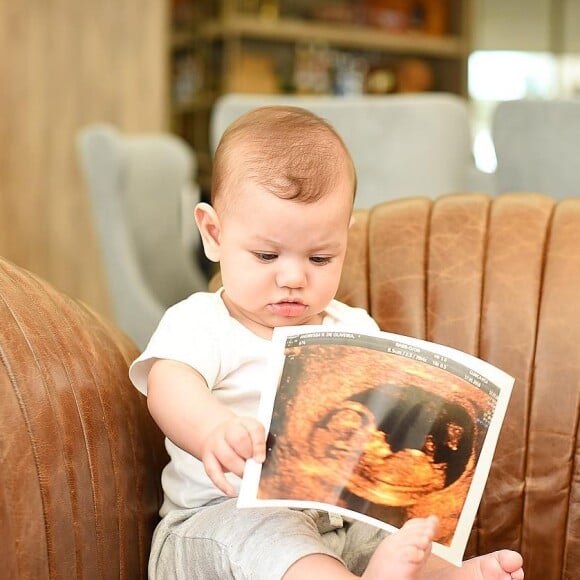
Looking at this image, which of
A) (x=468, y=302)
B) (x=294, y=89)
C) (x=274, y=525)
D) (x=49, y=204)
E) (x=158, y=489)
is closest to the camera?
(x=274, y=525)

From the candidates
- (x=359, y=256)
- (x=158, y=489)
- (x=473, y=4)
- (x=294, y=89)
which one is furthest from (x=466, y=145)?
(x=473, y=4)

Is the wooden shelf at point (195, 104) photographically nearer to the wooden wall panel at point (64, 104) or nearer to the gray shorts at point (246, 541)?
the wooden wall panel at point (64, 104)

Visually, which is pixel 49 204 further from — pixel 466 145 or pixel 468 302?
pixel 468 302

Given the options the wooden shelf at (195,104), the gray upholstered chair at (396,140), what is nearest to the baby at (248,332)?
the gray upholstered chair at (396,140)

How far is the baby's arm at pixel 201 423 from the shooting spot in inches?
36.4

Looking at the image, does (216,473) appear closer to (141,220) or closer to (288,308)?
(288,308)

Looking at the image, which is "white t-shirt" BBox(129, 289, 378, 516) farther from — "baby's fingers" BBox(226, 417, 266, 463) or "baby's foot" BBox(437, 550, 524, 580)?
"baby's foot" BBox(437, 550, 524, 580)

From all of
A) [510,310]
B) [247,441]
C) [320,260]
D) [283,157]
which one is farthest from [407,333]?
[247,441]

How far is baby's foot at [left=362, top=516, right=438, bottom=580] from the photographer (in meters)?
0.87

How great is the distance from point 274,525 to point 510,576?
26 centimetres

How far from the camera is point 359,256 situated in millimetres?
1434

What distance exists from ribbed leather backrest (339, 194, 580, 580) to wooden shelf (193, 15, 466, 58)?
3.88 m

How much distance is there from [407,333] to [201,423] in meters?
0.48

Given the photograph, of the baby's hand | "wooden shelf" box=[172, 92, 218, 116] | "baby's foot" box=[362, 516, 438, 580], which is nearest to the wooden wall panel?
"wooden shelf" box=[172, 92, 218, 116]
